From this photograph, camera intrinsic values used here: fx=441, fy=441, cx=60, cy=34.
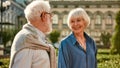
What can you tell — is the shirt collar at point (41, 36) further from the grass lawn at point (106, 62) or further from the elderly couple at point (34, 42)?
the grass lawn at point (106, 62)

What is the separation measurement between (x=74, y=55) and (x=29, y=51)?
3.17ft

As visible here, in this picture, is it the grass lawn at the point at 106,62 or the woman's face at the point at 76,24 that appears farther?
the grass lawn at the point at 106,62

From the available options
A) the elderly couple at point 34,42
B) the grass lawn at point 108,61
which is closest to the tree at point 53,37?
the grass lawn at point 108,61

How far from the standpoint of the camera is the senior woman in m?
3.47

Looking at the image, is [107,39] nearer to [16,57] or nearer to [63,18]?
[63,18]

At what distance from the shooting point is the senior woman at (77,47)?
3.47 metres

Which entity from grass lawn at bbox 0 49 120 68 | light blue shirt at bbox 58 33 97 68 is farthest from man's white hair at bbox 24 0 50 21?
grass lawn at bbox 0 49 120 68

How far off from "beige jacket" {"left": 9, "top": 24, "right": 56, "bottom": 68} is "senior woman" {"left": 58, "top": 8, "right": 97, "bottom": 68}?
0.82 metres

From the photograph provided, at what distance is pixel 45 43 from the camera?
8.77ft

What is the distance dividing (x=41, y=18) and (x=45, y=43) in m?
0.16

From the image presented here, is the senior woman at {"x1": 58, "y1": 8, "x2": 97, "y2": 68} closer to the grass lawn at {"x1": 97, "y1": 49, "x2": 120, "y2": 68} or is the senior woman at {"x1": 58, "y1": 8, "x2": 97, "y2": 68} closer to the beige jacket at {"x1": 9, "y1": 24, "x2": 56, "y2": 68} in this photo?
the beige jacket at {"x1": 9, "y1": 24, "x2": 56, "y2": 68}

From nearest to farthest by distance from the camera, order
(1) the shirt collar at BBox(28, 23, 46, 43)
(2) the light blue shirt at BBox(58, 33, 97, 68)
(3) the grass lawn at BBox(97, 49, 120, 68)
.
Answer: (1) the shirt collar at BBox(28, 23, 46, 43) < (2) the light blue shirt at BBox(58, 33, 97, 68) < (3) the grass lawn at BBox(97, 49, 120, 68)

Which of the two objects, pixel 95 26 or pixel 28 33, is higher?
pixel 28 33

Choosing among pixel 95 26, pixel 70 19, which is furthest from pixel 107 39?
pixel 70 19
